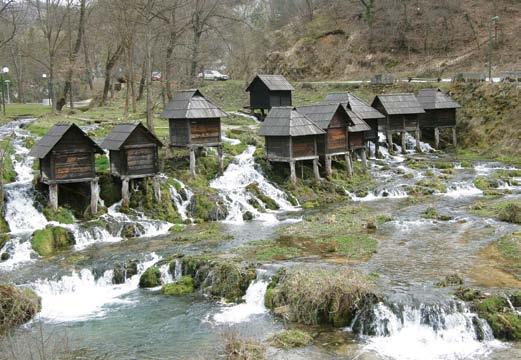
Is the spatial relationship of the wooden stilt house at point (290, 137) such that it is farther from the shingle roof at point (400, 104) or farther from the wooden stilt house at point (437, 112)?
the wooden stilt house at point (437, 112)

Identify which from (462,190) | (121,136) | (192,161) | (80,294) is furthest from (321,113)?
(80,294)

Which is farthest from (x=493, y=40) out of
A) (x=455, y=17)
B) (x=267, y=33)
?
(x=267, y=33)

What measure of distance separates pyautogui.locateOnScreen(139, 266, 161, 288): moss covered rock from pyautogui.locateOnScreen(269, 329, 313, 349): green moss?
655 centimetres

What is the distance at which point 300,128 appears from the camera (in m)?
33.6

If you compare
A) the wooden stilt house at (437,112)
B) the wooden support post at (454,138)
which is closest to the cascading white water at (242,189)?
the wooden stilt house at (437,112)

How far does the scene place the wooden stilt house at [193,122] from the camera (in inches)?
1282

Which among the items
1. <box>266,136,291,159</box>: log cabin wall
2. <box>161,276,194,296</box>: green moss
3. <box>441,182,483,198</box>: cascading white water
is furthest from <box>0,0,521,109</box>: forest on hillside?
<box>161,276,194,296</box>: green moss

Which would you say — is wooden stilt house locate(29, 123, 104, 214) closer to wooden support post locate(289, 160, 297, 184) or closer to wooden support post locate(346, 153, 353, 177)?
wooden support post locate(289, 160, 297, 184)

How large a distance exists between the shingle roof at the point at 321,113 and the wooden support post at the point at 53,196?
15.1 metres

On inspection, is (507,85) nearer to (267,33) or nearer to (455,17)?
(455,17)

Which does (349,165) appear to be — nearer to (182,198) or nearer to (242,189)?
(242,189)

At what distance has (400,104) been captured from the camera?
45.1 m

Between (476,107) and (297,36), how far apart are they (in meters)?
32.9

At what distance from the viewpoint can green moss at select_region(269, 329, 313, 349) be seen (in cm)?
1598
